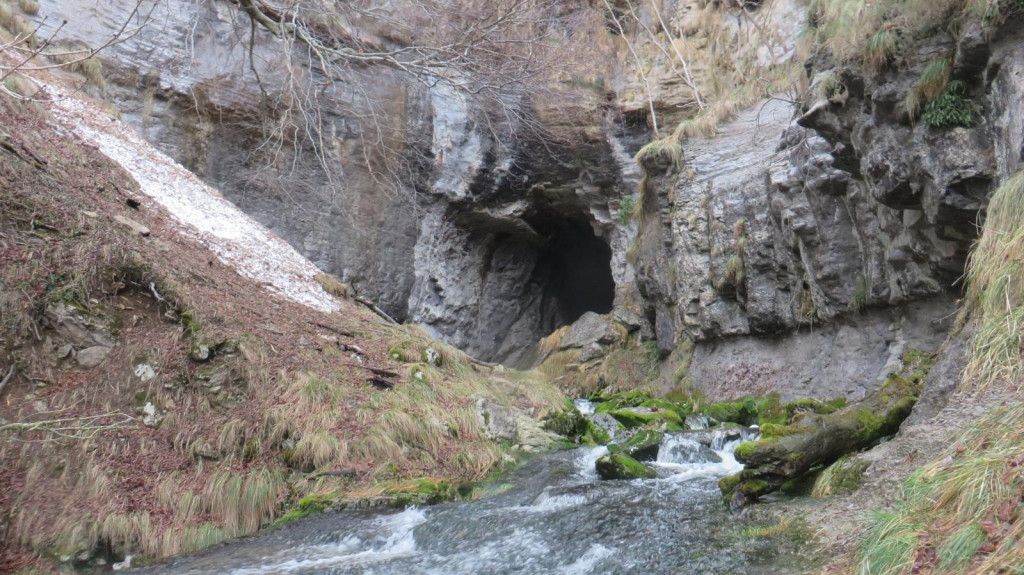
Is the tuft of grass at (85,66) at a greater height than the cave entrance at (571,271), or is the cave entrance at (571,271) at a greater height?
the tuft of grass at (85,66)

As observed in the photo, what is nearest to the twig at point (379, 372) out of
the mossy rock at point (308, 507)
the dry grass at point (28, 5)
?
the mossy rock at point (308, 507)

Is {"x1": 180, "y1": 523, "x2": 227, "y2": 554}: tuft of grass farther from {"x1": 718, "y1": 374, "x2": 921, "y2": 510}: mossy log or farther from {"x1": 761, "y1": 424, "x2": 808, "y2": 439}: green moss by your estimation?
{"x1": 761, "y1": 424, "x2": 808, "y2": 439}: green moss

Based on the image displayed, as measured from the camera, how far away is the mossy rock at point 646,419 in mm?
8336

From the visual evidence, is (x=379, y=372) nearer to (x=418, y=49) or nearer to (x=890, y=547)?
(x=418, y=49)

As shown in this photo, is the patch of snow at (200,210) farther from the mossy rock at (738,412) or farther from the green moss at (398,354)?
the mossy rock at (738,412)

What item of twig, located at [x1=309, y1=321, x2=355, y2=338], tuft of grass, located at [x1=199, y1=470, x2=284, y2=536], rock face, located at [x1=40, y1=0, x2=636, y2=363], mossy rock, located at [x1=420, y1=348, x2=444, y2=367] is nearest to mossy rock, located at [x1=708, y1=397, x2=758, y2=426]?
mossy rock, located at [x1=420, y1=348, x2=444, y2=367]

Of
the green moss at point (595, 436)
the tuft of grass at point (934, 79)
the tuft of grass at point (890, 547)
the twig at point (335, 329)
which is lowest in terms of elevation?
the green moss at point (595, 436)

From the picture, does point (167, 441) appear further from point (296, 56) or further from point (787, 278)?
point (296, 56)

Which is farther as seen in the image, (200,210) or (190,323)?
(200,210)

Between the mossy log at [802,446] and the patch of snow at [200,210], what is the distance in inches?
233

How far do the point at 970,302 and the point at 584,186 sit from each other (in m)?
12.1

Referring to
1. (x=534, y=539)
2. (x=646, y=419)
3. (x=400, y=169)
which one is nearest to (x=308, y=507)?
(x=534, y=539)

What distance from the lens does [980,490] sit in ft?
7.60

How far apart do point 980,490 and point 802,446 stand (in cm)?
209
